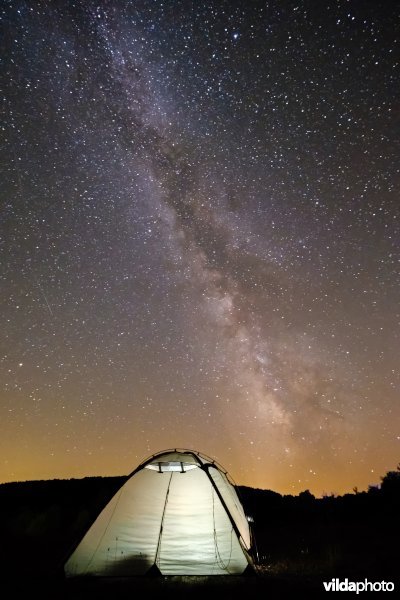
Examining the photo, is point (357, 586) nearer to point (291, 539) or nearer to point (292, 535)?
point (291, 539)

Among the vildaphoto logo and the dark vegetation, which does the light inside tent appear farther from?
the vildaphoto logo

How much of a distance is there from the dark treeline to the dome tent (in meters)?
0.33

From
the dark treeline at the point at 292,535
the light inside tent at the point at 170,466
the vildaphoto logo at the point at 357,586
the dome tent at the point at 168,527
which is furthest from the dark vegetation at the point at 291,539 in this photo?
the light inside tent at the point at 170,466

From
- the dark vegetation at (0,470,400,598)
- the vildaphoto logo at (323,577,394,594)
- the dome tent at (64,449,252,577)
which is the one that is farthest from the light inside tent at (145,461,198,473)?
the vildaphoto logo at (323,577,394,594)

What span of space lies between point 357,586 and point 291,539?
296 inches

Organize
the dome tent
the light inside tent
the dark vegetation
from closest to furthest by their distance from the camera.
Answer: the dome tent → the dark vegetation → the light inside tent

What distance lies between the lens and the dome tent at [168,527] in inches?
265

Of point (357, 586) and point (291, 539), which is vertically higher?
point (291, 539)

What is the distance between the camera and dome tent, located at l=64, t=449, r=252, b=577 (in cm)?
674

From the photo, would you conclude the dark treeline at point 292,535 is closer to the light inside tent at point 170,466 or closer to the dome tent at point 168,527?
the dome tent at point 168,527

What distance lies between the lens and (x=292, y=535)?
1340cm

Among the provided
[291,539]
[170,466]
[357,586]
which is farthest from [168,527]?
[291,539]

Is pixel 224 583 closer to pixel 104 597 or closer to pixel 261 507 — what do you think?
pixel 104 597

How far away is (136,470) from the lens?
26.5 feet
